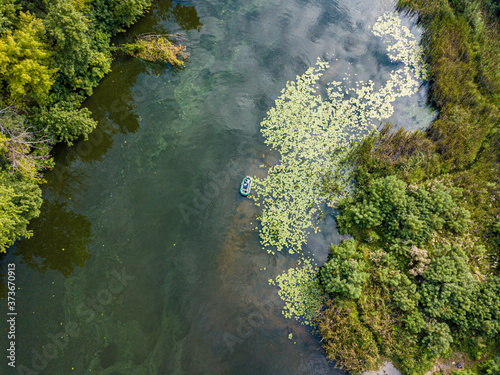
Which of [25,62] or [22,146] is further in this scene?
[22,146]

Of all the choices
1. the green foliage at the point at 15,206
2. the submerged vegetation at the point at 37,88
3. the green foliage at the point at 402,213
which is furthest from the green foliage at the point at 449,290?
the submerged vegetation at the point at 37,88

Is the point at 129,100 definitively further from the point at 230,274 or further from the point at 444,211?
the point at 444,211

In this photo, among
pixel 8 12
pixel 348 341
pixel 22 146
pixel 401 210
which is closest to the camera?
pixel 348 341

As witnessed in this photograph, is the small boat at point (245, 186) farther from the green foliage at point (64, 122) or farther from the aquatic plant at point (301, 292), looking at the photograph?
the green foliage at point (64, 122)

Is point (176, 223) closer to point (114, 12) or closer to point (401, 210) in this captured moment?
point (401, 210)

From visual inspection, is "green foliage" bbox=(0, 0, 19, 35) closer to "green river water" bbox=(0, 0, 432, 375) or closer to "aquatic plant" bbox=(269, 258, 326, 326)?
"green river water" bbox=(0, 0, 432, 375)

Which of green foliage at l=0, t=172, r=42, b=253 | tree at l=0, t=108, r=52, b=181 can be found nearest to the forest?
green foliage at l=0, t=172, r=42, b=253

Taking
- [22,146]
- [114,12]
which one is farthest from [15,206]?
[114,12]
